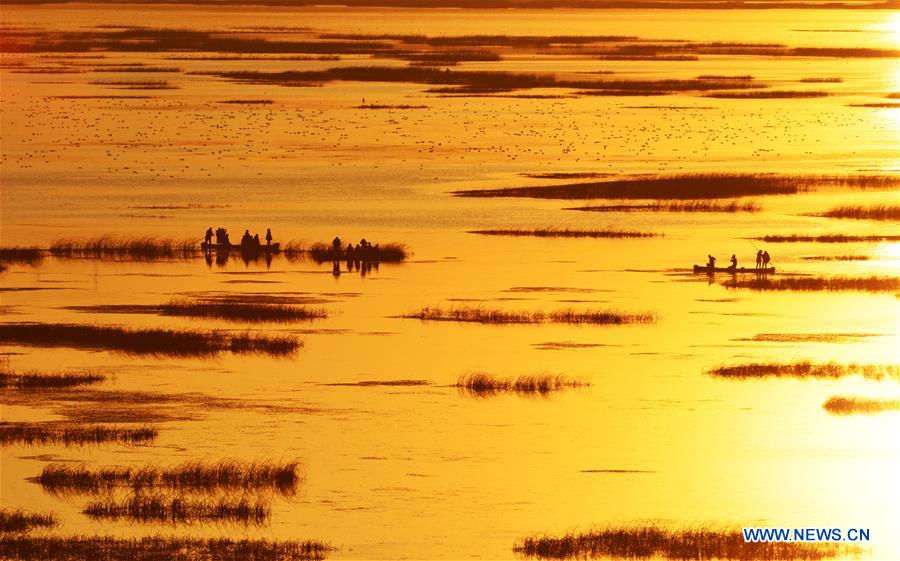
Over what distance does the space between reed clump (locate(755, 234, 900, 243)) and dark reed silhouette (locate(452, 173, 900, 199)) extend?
26.3ft

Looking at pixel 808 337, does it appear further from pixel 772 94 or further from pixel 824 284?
pixel 772 94

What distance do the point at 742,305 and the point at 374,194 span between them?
2058 cm

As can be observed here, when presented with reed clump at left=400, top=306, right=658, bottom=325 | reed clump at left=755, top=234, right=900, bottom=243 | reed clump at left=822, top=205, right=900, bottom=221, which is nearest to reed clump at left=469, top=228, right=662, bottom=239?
reed clump at left=755, top=234, right=900, bottom=243

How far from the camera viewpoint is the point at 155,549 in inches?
852

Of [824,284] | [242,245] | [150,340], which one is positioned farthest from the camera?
[242,245]

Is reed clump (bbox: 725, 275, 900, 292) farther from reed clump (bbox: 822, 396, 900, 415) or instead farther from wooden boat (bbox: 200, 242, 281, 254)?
reed clump (bbox: 822, 396, 900, 415)

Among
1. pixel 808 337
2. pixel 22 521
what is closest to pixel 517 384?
pixel 808 337

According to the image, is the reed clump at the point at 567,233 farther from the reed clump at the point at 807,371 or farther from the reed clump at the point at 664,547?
the reed clump at the point at 664,547

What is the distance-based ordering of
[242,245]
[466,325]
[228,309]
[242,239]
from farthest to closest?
[242,239] → [242,245] → [228,309] → [466,325]

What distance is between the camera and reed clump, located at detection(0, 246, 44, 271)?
142ft

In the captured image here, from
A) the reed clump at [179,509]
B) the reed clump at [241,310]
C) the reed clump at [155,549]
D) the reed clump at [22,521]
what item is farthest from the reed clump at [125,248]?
the reed clump at [155,549]

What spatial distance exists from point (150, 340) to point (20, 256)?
11068 millimetres

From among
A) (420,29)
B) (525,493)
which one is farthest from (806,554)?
(420,29)

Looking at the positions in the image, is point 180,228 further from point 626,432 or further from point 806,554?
point 806,554
